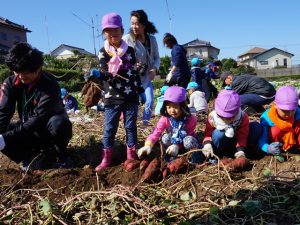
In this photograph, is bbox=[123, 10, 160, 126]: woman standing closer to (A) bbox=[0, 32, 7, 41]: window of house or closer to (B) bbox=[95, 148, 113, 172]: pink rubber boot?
(B) bbox=[95, 148, 113, 172]: pink rubber boot

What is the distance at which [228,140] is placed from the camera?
295cm

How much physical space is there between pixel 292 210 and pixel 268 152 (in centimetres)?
94

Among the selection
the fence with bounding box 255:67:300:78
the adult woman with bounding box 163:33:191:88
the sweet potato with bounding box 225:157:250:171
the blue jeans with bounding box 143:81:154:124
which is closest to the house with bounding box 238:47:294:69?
the fence with bounding box 255:67:300:78

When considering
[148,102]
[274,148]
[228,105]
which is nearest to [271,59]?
[148,102]

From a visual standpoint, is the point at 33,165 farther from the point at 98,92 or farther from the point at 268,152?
the point at 268,152

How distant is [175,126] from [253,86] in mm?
2235

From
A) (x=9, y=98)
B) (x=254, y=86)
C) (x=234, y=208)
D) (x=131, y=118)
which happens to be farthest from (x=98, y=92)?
(x=254, y=86)

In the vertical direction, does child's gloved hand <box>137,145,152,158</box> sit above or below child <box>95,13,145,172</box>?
below

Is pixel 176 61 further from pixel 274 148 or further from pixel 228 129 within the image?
pixel 274 148

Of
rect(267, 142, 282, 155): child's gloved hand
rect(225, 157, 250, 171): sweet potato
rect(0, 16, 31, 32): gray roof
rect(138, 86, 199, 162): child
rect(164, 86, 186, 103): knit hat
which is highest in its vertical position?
rect(0, 16, 31, 32): gray roof

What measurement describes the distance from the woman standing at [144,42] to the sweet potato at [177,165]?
1.41 metres

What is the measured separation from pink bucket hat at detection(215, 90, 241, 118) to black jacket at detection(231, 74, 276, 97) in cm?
208

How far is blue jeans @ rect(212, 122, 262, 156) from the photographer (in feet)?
9.57

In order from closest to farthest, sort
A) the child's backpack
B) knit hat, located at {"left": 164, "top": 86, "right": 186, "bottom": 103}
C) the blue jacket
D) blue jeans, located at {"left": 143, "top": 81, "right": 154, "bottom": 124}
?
knit hat, located at {"left": 164, "top": 86, "right": 186, "bottom": 103} < the blue jacket < the child's backpack < blue jeans, located at {"left": 143, "top": 81, "right": 154, "bottom": 124}
